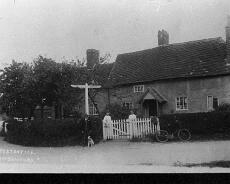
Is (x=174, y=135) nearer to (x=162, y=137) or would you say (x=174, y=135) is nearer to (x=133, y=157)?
(x=162, y=137)

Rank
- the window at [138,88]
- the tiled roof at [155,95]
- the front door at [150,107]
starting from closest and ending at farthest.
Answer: the tiled roof at [155,95], the front door at [150,107], the window at [138,88]

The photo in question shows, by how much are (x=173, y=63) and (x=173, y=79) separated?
1.70 metres

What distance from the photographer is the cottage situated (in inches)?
958

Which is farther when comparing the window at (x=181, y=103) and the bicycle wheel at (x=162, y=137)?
the window at (x=181, y=103)

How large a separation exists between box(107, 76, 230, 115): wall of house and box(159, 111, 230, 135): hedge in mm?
6175

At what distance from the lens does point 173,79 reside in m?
25.9

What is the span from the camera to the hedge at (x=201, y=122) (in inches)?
694

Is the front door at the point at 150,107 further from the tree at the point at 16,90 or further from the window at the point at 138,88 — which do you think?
the tree at the point at 16,90

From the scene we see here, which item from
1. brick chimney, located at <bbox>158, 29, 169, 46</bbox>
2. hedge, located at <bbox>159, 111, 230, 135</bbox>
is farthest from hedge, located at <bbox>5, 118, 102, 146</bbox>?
brick chimney, located at <bbox>158, 29, 169, 46</bbox>

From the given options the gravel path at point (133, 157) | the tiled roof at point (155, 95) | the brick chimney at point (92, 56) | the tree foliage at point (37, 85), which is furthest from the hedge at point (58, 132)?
the brick chimney at point (92, 56)

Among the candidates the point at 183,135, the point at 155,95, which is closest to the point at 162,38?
the point at 155,95

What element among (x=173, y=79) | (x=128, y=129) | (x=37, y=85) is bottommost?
(x=128, y=129)

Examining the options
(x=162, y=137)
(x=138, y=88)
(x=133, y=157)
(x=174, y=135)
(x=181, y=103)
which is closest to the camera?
(x=133, y=157)
